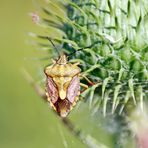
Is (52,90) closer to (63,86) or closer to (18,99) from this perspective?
(63,86)

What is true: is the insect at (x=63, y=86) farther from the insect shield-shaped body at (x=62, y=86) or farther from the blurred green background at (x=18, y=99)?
the blurred green background at (x=18, y=99)

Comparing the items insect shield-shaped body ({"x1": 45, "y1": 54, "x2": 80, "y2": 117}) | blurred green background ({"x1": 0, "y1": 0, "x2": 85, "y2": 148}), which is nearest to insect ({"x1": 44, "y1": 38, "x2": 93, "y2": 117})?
insect shield-shaped body ({"x1": 45, "y1": 54, "x2": 80, "y2": 117})

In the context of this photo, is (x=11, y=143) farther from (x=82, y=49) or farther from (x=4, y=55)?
(x=82, y=49)

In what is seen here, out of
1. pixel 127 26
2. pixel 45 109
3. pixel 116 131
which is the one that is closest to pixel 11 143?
pixel 45 109

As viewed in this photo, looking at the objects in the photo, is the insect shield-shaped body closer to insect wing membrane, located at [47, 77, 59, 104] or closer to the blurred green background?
insect wing membrane, located at [47, 77, 59, 104]

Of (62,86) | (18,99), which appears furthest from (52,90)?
(18,99)

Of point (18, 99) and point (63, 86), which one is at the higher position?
point (63, 86)
